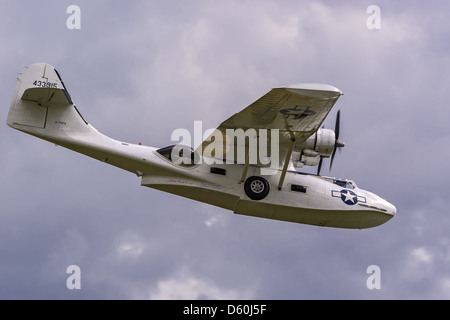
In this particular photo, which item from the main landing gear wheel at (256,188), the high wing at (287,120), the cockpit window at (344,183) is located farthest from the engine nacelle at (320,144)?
the main landing gear wheel at (256,188)

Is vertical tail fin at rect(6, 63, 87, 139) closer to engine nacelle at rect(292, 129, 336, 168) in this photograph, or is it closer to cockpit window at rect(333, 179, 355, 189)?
engine nacelle at rect(292, 129, 336, 168)

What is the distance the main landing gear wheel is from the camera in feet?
90.5

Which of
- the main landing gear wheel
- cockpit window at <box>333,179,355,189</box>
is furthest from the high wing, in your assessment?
cockpit window at <box>333,179,355,189</box>

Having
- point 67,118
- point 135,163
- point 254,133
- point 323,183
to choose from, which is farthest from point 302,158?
point 67,118

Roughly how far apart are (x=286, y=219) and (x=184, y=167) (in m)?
4.33

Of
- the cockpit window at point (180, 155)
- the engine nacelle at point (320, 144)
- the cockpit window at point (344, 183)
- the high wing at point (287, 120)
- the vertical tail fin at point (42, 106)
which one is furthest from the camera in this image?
the cockpit window at point (344, 183)

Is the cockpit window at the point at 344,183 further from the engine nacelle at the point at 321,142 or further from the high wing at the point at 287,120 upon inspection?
the engine nacelle at the point at 321,142

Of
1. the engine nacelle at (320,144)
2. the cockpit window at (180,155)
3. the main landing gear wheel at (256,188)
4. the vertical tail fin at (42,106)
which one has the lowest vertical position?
the main landing gear wheel at (256,188)

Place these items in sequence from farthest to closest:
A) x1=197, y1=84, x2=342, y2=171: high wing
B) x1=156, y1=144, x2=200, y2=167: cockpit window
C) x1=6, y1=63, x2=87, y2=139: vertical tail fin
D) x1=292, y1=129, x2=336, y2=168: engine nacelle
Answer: x1=292, y1=129, x2=336, y2=168: engine nacelle < x1=156, y1=144, x2=200, y2=167: cockpit window < x1=6, y1=63, x2=87, y2=139: vertical tail fin < x1=197, y1=84, x2=342, y2=171: high wing

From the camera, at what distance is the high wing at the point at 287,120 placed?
78.6 ft

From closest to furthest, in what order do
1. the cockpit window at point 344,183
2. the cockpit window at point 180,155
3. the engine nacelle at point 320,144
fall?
the cockpit window at point 180,155 < the engine nacelle at point 320,144 < the cockpit window at point 344,183

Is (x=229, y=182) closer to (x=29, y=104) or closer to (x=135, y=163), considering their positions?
(x=135, y=163)

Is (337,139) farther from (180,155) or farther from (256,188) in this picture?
(180,155)

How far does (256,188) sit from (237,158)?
1344mm
